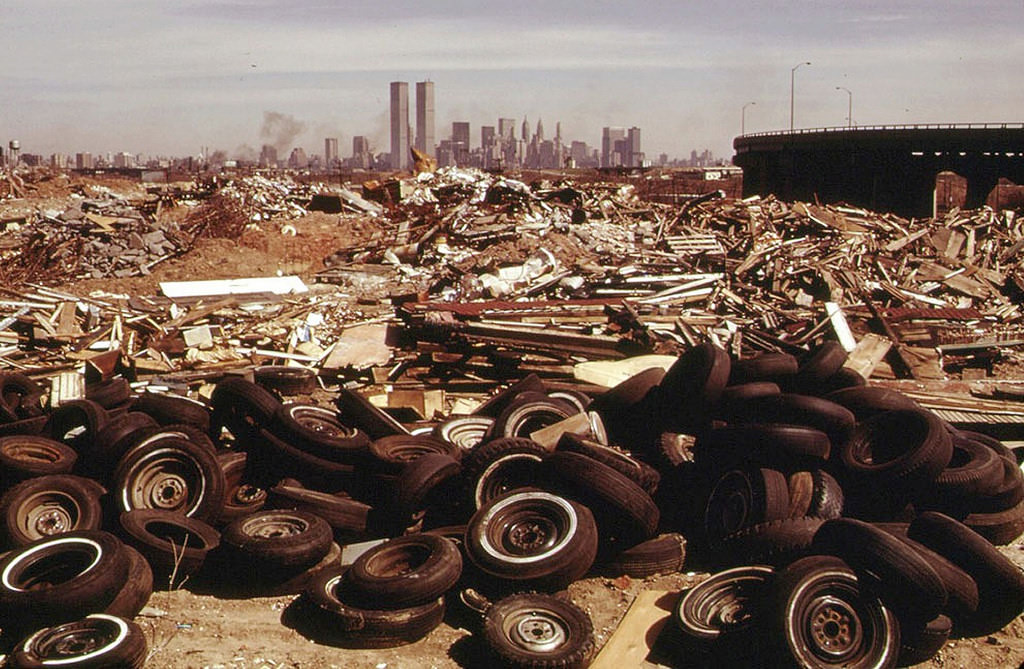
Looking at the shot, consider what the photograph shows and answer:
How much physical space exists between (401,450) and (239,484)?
1.52 metres

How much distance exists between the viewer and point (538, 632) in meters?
6.10

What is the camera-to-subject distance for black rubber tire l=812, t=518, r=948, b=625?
5707 millimetres

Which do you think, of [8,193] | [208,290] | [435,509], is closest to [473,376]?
[435,509]

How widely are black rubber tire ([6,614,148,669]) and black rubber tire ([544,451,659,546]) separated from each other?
10.8 ft

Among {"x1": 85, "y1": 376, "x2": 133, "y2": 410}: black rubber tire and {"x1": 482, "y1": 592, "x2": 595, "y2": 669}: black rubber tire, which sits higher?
{"x1": 85, "y1": 376, "x2": 133, "y2": 410}: black rubber tire

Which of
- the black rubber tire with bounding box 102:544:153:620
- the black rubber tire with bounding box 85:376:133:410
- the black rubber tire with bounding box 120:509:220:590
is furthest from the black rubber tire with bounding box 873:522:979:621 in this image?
the black rubber tire with bounding box 85:376:133:410

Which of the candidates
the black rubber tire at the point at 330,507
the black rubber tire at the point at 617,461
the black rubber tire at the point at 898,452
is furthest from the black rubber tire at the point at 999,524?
the black rubber tire at the point at 330,507

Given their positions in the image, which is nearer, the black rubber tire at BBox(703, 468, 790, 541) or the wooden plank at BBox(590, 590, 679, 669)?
the wooden plank at BBox(590, 590, 679, 669)

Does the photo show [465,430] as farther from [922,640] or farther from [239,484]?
[922,640]

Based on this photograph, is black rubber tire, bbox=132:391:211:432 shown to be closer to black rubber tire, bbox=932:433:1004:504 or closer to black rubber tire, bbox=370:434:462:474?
black rubber tire, bbox=370:434:462:474

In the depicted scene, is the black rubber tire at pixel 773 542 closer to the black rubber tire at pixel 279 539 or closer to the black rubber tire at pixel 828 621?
the black rubber tire at pixel 828 621

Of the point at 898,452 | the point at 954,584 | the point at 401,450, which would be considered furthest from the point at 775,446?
the point at 401,450

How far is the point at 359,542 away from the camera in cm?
759

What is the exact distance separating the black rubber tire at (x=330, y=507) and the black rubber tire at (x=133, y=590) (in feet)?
4.03
